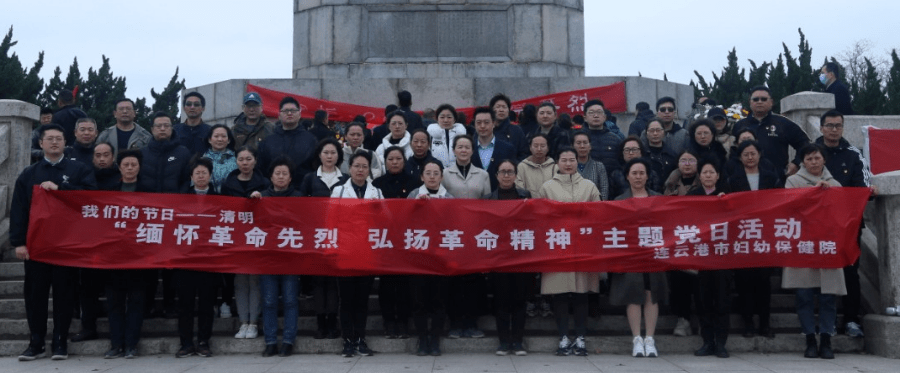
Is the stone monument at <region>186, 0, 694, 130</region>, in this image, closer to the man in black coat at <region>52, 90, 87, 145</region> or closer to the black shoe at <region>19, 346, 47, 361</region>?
the man in black coat at <region>52, 90, 87, 145</region>

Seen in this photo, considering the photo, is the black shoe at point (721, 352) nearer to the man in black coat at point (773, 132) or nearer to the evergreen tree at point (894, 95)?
the man in black coat at point (773, 132)

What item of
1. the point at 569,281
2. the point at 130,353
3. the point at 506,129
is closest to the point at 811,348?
the point at 569,281

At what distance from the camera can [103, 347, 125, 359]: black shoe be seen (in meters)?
8.56

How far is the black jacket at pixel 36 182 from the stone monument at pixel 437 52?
656 cm

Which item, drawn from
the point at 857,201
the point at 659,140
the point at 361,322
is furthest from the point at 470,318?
the point at 857,201

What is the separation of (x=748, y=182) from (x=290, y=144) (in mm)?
5179

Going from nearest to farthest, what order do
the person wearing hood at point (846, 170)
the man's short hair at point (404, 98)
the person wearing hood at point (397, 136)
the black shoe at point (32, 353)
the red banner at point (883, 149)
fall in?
the black shoe at point (32, 353), the person wearing hood at point (846, 170), the person wearing hood at point (397, 136), the red banner at point (883, 149), the man's short hair at point (404, 98)

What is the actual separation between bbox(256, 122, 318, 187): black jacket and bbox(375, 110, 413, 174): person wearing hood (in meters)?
0.82

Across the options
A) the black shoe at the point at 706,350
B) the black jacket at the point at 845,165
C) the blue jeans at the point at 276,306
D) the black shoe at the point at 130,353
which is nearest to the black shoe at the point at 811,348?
the black shoe at the point at 706,350

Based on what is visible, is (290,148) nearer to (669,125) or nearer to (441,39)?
(669,125)

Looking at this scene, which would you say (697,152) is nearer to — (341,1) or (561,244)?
(561,244)

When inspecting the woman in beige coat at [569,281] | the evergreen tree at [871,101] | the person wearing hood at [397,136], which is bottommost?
the woman in beige coat at [569,281]

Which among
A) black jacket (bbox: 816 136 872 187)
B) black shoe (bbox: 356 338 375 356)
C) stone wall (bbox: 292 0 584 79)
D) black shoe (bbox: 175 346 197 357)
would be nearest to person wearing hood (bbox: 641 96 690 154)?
black jacket (bbox: 816 136 872 187)

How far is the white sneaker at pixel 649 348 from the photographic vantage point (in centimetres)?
847
